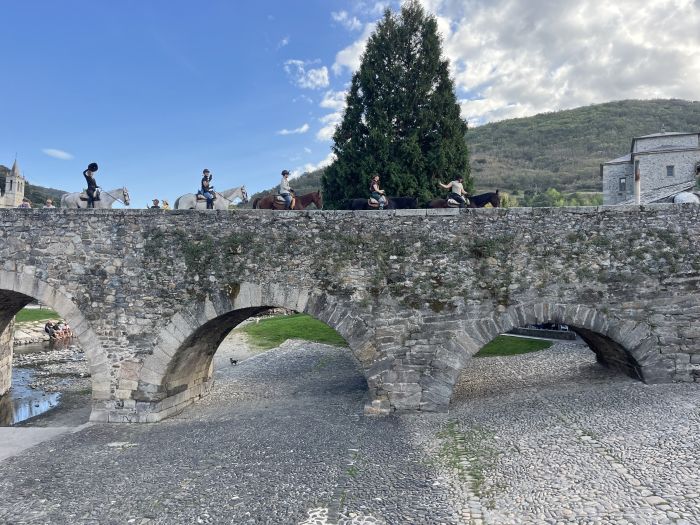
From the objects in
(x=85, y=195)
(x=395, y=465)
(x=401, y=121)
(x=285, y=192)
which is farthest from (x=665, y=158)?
(x=85, y=195)

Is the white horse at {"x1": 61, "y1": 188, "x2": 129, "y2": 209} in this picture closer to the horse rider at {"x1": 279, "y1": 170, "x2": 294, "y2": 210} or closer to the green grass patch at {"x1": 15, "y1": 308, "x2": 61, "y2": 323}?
the horse rider at {"x1": 279, "y1": 170, "x2": 294, "y2": 210}

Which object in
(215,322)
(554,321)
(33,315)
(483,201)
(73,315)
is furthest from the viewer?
(33,315)

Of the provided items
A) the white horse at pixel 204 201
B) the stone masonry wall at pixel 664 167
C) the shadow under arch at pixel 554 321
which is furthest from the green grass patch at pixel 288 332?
the stone masonry wall at pixel 664 167

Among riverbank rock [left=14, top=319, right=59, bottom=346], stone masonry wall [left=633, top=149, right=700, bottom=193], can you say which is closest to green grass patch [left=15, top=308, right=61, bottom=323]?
riverbank rock [left=14, top=319, right=59, bottom=346]

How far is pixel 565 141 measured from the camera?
10775cm

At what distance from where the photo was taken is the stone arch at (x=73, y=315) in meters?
12.0

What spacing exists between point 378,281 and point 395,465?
4.53 meters

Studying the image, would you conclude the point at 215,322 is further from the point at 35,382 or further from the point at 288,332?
the point at 288,332

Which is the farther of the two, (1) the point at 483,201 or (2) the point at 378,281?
(1) the point at 483,201

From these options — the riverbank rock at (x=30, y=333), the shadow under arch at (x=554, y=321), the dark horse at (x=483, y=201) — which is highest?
the dark horse at (x=483, y=201)

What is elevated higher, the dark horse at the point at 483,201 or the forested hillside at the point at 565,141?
the forested hillside at the point at 565,141

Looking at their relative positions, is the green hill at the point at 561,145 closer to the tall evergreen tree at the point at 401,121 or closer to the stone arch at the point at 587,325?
the tall evergreen tree at the point at 401,121

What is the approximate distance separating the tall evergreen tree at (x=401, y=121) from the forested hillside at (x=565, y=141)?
5464 cm

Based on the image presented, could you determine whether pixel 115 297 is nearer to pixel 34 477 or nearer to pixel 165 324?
pixel 165 324
